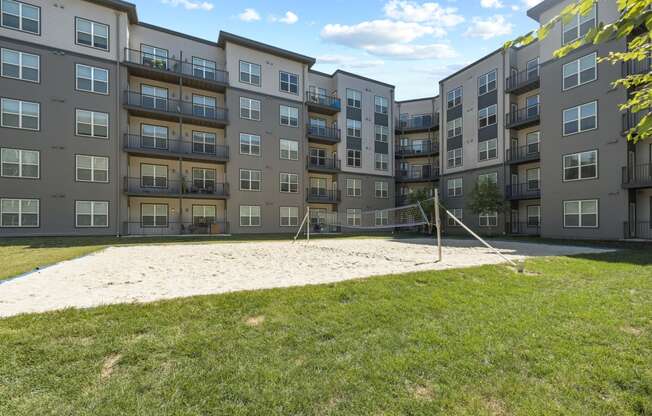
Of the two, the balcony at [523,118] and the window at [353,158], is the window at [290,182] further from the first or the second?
the balcony at [523,118]

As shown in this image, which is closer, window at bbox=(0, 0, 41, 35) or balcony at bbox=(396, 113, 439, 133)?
window at bbox=(0, 0, 41, 35)

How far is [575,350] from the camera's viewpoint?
4203 mm

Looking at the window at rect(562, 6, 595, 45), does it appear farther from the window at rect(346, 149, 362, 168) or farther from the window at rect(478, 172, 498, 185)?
the window at rect(346, 149, 362, 168)

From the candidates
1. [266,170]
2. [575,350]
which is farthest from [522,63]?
[575,350]

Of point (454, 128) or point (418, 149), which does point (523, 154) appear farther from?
point (418, 149)

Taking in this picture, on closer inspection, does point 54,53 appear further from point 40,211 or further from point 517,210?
point 517,210

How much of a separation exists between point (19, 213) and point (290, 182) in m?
19.6

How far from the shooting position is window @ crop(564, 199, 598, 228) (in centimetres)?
2103

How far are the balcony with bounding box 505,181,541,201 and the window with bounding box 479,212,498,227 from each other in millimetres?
2127

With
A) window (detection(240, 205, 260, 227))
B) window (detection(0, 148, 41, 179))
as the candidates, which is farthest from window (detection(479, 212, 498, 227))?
window (detection(0, 148, 41, 179))

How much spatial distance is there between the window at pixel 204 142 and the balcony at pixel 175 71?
155 inches

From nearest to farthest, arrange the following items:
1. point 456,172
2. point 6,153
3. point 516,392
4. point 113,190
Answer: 1. point 516,392
2. point 6,153
3. point 113,190
4. point 456,172

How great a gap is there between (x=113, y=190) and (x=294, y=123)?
1642 centimetres

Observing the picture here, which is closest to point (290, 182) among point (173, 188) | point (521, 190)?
point (173, 188)
